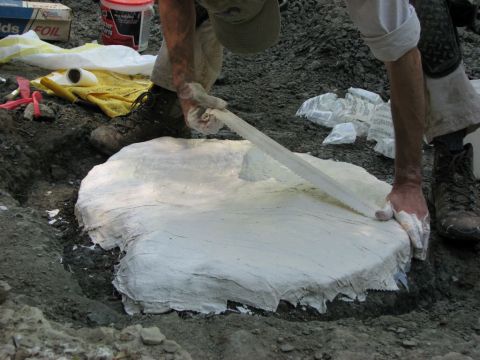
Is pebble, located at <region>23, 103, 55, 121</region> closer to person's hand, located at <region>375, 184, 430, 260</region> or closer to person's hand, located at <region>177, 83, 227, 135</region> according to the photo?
person's hand, located at <region>177, 83, 227, 135</region>

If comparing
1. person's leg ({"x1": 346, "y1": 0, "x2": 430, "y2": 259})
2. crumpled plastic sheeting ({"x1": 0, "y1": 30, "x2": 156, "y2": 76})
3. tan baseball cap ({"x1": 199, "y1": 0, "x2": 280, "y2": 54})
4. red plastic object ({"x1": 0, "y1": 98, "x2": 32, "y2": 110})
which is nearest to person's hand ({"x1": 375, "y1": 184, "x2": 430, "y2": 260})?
person's leg ({"x1": 346, "y1": 0, "x2": 430, "y2": 259})

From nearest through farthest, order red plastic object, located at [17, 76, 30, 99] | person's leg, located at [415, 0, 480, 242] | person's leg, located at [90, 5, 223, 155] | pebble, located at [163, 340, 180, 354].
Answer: pebble, located at [163, 340, 180, 354]
person's leg, located at [415, 0, 480, 242]
person's leg, located at [90, 5, 223, 155]
red plastic object, located at [17, 76, 30, 99]

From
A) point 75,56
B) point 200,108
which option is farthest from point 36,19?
point 200,108

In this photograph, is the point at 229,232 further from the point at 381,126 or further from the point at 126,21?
the point at 126,21

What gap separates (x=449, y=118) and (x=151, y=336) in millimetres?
1400

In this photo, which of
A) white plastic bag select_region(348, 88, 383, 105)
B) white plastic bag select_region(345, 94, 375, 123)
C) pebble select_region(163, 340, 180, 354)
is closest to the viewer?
pebble select_region(163, 340, 180, 354)

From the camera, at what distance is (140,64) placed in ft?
11.8

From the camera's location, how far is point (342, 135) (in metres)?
3.07

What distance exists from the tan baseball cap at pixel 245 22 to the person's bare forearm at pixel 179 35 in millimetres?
96

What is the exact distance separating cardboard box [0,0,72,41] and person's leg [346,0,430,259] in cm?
251

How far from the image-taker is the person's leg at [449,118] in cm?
234

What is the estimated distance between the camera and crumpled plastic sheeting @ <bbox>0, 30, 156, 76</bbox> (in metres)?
3.50

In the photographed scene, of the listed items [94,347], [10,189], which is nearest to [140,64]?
[10,189]

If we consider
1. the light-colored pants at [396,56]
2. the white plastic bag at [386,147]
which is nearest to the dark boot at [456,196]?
the light-colored pants at [396,56]
